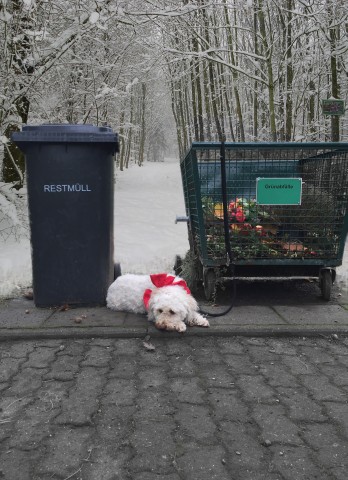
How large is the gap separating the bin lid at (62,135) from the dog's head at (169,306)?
4.15 feet

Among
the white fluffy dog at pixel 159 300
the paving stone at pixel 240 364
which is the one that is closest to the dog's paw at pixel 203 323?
the white fluffy dog at pixel 159 300

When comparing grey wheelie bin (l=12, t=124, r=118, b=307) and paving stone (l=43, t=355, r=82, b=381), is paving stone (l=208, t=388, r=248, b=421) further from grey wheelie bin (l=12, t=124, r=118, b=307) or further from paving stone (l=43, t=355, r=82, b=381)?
grey wheelie bin (l=12, t=124, r=118, b=307)

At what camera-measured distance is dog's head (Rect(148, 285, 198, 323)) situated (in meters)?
3.00

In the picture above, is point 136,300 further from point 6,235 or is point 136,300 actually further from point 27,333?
point 6,235

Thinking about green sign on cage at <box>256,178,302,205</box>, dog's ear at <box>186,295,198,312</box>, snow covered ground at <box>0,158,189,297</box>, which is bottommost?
snow covered ground at <box>0,158,189,297</box>

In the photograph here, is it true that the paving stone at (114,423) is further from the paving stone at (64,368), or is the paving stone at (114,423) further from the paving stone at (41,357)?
the paving stone at (41,357)

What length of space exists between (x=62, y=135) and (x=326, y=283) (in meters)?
2.56

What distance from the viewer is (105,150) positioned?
3344 millimetres

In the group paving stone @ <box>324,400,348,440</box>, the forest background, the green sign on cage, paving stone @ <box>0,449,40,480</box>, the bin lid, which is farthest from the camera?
the forest background

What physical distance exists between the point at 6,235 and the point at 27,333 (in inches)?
160

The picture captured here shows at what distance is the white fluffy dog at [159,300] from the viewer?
3.00m

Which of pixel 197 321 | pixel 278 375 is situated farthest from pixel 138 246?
pixel 278 375

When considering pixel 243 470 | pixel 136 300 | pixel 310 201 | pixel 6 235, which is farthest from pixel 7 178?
pixel 243 470

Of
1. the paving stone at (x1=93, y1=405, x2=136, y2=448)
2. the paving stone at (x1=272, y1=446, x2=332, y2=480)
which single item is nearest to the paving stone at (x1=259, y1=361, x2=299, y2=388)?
the paving stone at (x1=272, y1=446, x2=332, y2=480)
